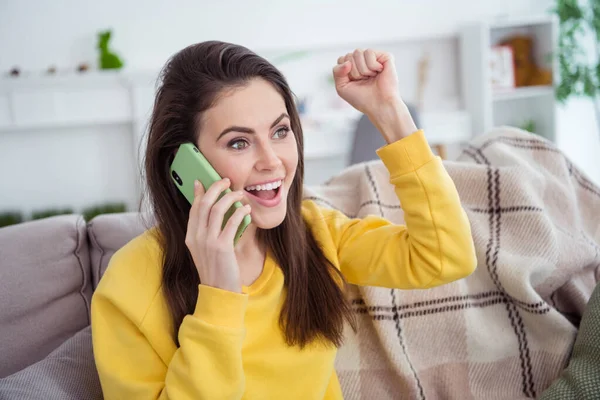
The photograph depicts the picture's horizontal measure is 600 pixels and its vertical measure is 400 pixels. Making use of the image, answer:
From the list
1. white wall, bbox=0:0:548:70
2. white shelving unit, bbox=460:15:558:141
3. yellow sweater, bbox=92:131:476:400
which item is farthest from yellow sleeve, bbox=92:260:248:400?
white shelving unit, bbox=460:15:558:141

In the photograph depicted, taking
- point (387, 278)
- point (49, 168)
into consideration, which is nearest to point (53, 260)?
point (387, 278)

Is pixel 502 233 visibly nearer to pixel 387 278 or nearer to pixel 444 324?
pixel 444 324

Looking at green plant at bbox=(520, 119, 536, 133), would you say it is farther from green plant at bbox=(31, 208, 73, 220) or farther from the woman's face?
the woman's face

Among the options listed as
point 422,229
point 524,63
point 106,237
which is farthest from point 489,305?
point 524,63

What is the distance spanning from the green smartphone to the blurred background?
124 inches

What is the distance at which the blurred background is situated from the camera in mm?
4320

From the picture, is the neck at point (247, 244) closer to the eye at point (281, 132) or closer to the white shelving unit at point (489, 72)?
the eye at point (281, 132)

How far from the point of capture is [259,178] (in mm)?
1079

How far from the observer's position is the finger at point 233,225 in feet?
3.23

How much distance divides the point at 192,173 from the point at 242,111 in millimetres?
139

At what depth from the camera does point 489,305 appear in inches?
58.5

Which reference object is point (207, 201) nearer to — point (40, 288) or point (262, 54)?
point (40, 288)

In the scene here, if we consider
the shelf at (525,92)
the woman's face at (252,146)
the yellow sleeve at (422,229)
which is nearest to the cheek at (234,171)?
the woman's face at (252,146)

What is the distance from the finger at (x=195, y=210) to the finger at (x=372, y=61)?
409 millimetres
